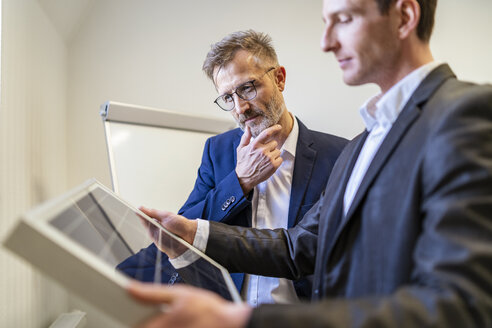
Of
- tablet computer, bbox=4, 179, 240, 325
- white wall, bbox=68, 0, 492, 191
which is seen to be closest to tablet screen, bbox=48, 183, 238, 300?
tablet computer, bbox=4, 179, 240, 325

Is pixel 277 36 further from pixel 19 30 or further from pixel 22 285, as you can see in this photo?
pixel 22 285

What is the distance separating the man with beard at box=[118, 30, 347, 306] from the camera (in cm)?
156

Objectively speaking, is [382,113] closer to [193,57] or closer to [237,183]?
[237,183]

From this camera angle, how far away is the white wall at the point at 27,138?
1326mm

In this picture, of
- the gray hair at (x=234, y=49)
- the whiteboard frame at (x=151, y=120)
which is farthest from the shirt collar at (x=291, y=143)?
the whiteboard frame at (x=151, y=120)

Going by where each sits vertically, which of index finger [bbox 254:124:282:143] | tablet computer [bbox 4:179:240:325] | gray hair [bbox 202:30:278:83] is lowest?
tablet computer [bbox 4:179:240:325]

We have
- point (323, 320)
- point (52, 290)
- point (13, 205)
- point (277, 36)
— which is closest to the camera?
point (323, 320)

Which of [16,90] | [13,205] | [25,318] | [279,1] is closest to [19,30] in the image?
[16,90]

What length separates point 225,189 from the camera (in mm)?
1600

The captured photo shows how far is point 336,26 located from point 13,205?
1.09 metres

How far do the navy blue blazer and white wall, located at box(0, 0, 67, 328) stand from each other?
562 mm

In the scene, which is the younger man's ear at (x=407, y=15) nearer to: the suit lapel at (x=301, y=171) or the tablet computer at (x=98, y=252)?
the tablet computer at (x=98, y=252)

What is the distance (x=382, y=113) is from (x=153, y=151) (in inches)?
53.0

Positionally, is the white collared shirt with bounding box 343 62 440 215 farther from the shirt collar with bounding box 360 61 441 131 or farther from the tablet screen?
the tablet screen
